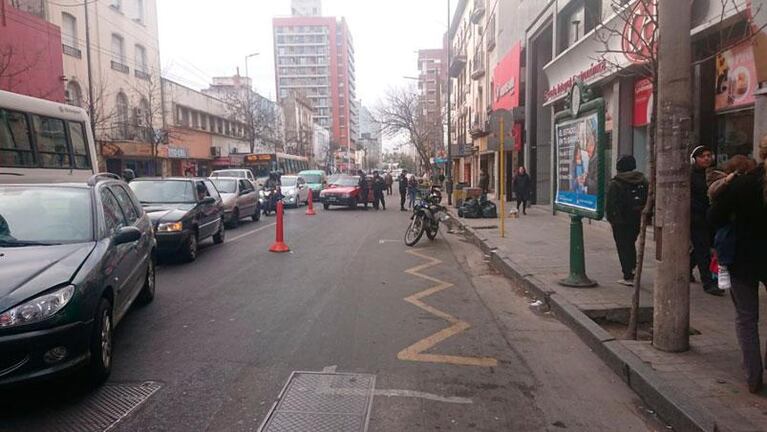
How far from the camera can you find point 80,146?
11.6 meters

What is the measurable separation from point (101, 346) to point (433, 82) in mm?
107159

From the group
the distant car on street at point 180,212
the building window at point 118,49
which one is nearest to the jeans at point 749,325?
the distant car on street at point 180,212

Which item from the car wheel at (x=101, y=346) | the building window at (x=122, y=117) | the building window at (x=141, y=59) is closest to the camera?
the car wheel at (x=101, y=346)

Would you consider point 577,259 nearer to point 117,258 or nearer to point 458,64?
point 117,258

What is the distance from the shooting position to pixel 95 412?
3.98 meters

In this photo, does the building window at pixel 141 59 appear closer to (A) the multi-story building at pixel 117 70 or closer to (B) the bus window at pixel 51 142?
(A) the multi-story building at pixel 117 70

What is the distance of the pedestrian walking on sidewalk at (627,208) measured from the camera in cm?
775

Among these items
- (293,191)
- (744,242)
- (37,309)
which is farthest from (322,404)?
(293,191)

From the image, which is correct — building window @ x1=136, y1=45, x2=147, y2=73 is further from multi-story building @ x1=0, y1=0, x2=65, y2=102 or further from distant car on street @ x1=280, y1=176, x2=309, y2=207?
distant car on street @ x1=280, y1=176, x2=309, y2=207

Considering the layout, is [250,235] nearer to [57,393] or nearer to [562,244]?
[562,244]

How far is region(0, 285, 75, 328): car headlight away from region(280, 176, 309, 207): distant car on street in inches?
883

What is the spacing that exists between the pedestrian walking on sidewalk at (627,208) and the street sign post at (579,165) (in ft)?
1.52

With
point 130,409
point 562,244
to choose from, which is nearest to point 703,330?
point 130,409

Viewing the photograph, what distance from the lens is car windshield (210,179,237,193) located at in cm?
1756
